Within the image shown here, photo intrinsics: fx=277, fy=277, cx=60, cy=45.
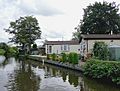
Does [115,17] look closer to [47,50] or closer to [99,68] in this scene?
[47,50]

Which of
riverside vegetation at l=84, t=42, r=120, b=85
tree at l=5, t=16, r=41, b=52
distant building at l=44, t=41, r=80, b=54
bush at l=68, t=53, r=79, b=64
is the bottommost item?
riverside vegetation at l=84, t=42, r=120, b=85

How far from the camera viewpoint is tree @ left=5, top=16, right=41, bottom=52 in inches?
3022

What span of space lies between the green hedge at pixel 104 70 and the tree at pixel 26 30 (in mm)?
53838

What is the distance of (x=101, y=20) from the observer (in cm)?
5853

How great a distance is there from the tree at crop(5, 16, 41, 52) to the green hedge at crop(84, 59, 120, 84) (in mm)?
53838

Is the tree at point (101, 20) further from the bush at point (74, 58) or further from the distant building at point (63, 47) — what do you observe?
the bush at point (74, 58)

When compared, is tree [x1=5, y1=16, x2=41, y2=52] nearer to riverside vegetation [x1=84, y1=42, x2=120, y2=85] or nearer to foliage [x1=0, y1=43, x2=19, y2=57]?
foliage [x1=0, y1=43, x2=19, y2=57]

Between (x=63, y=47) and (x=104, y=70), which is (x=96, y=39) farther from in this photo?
(x=63, y=47)

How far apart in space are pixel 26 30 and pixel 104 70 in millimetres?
58181

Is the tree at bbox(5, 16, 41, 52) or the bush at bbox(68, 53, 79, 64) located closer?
the bush at bbox(68, 53, 79, 64)

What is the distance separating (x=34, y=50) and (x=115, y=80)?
63.7 meters

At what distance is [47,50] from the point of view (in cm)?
6234

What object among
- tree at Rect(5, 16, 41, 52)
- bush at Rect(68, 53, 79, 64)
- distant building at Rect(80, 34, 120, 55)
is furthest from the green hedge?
tree at Rect(5, 16, 41, 52)

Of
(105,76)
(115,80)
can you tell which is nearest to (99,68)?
(105,76)
